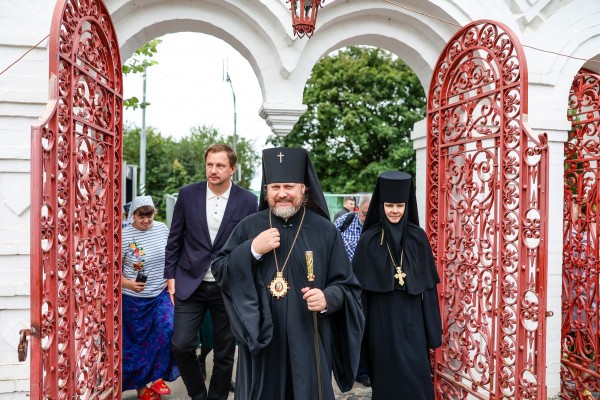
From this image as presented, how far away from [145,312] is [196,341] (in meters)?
0.82

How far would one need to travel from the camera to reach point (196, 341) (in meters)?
4.83

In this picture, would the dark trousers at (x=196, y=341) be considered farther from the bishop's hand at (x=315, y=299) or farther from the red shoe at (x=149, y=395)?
the bishop's hand at (x=315, y=299)

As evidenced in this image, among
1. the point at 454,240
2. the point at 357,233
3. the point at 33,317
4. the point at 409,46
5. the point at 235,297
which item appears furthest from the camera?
the point at 357,233

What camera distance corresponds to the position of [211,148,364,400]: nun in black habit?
3.54 m

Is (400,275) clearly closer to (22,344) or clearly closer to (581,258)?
(581,258)

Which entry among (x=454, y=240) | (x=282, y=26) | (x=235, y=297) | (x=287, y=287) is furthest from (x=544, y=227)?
(x=282, y=26)

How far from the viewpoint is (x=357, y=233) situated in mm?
7027

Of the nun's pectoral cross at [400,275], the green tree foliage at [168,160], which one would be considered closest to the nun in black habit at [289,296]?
the nun's pectoral cross at [400,275]

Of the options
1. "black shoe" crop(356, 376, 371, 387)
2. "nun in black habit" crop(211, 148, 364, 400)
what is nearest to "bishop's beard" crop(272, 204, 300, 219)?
Answer: "nun in black habit" crop(211, 148, 364, 400)

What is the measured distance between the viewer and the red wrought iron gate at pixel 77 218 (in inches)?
128

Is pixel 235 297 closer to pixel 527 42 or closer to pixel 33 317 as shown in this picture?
pixel 33 317

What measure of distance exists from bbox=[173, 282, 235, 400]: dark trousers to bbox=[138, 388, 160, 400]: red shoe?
73cm

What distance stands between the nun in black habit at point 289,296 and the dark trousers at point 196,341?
3.50 ft

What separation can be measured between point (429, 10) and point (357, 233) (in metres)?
2.68
